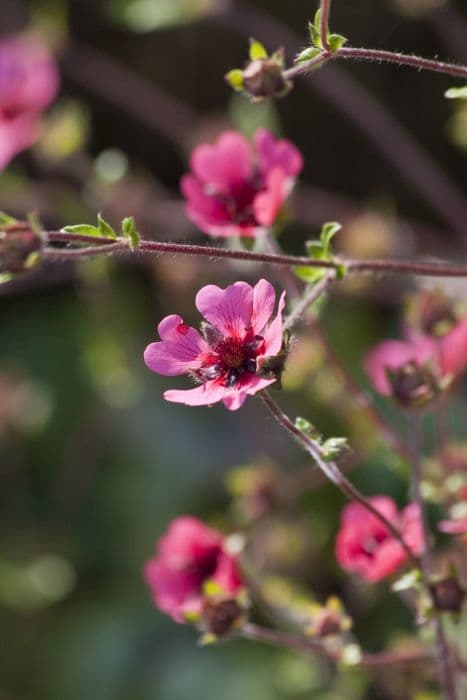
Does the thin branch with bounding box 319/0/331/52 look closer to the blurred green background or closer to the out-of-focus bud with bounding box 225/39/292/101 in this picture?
the out-of-focus bud with bounding box 225/39/292/101

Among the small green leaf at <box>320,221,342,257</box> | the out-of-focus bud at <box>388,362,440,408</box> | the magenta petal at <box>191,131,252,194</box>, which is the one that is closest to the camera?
Answer: the small green leaf at <box>320,221,342,257</box>

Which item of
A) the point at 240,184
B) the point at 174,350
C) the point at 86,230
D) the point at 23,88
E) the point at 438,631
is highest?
the point at 23,88

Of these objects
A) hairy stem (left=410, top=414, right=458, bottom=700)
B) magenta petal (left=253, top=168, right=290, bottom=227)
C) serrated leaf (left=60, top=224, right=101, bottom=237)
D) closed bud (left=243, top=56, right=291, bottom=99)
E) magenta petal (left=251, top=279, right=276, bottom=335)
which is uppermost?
closed bud (left=243, top=56, right=291, bottom=99)

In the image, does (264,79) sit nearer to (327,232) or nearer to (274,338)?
(327,232)

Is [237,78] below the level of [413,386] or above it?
above

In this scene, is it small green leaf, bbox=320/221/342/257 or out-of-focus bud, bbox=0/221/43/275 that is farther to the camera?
small green leaf, bbox=320/221/342/257

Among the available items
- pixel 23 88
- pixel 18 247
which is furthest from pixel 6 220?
pixel 23 88

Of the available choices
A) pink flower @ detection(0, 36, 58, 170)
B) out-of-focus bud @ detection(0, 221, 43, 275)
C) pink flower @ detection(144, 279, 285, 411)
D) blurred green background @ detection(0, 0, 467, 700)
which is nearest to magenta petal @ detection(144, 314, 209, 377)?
pink flower @ detection(144, 279, 285, 411)

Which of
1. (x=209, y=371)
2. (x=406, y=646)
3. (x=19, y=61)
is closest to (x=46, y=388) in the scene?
(x=19, y=61)

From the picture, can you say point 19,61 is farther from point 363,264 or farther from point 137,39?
point 363,264
